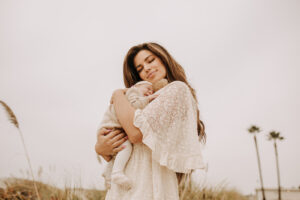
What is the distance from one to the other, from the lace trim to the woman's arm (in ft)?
0.13

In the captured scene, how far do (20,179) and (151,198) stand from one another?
392cm

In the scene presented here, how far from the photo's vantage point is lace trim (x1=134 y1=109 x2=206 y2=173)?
1.56 m

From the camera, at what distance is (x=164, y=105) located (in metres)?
1.73

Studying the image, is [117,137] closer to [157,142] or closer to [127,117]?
[127,117]

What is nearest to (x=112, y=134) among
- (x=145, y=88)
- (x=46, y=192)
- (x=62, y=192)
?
(x=145, y=88)

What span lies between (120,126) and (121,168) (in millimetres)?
354

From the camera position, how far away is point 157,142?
5.19 feet

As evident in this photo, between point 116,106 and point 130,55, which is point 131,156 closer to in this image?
point 116,106

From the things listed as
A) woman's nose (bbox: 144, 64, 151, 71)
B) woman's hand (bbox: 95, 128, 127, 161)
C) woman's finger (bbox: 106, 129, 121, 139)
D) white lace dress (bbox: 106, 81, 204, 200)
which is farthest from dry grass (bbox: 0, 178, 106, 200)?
woman's nose (bbox: 144, 64, 151, 71)

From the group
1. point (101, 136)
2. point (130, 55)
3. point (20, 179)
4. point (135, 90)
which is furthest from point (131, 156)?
point (20, 179)

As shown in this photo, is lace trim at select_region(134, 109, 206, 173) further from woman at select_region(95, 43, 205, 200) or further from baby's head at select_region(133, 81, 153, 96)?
baby's head at select_region(133, 81, 153, 96)

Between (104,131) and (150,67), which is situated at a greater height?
(150,67)

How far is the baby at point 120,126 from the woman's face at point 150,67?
0.34 meters

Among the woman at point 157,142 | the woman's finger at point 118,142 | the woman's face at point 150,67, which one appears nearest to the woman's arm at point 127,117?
the woman at point 157,142
